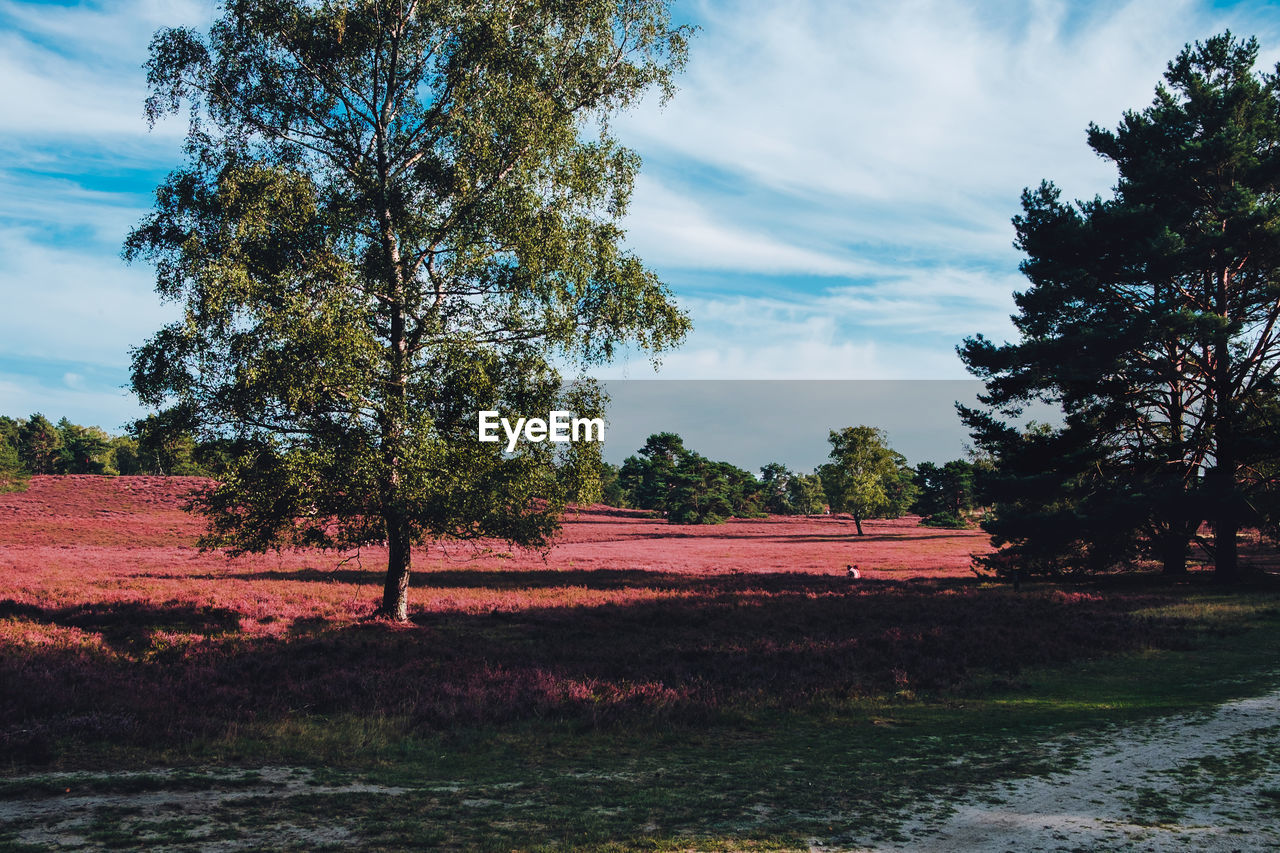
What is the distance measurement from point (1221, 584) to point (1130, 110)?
19984 mm

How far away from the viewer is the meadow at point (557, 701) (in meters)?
6.80

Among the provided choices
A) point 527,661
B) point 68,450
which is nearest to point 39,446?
point 68,450

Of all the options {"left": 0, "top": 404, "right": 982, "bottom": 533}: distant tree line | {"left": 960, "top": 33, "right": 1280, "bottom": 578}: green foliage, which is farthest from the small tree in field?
{"left": 0, "top": 404, "right": 982, "bottom": 533}: distant tree line

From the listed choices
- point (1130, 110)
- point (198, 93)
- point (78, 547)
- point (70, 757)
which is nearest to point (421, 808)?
point (70, 757)

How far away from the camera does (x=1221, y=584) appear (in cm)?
2909

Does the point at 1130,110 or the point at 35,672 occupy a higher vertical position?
the point at 1130,110

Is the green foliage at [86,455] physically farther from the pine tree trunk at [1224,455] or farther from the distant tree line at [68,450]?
the pine tree trunk at [1224,455]

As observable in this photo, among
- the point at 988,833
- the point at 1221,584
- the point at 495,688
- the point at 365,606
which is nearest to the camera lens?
the point at 988,833

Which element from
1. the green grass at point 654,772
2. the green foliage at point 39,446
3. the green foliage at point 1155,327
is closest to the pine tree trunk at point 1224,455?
the green foliage at point 1155,327

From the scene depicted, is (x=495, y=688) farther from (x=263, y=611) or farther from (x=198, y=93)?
(x=198, y=93)

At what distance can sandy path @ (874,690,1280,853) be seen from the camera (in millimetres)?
6176

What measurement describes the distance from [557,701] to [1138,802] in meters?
8.34

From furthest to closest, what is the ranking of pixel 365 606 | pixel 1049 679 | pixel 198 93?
pixel 365 606 < pixel 198 93 < pixel 1049 679

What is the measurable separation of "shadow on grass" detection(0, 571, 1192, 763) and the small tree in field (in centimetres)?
307
